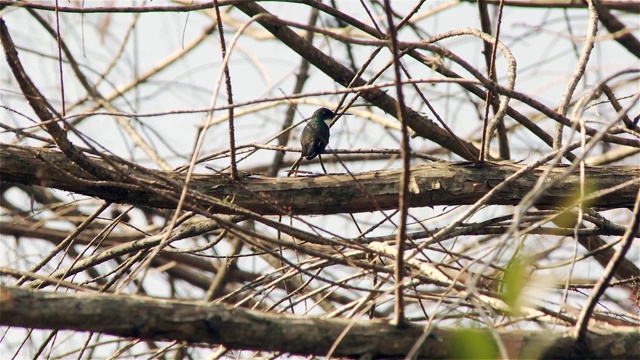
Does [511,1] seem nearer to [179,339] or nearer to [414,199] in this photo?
[414,199]

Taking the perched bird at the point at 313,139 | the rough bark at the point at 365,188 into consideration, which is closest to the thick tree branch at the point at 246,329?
the rough bark at the point at 365,188

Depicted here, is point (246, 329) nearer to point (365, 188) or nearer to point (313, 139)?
point (365, 188)

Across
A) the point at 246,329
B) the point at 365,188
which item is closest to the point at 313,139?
the point at 365,188

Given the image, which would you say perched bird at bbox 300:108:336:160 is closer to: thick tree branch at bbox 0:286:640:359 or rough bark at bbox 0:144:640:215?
rough bark at bbox 0:144:640:215

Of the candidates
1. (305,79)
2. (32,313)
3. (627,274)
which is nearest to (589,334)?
(32,313)

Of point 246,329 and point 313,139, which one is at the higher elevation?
point 313,139

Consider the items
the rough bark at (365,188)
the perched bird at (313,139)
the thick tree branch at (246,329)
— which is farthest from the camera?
the perched bird at (313,139)

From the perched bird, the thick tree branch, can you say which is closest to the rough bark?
the thick tree branch

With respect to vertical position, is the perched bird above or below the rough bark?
above

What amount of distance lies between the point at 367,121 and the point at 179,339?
3587 millimetres

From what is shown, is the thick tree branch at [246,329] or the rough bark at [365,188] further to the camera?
the rough bark at [365,188]

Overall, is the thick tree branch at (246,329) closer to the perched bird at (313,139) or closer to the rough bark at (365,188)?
the rough bark at (365,188)

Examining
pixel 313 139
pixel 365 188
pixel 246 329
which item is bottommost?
pixel 246 329

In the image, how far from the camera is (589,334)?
2.28 m
